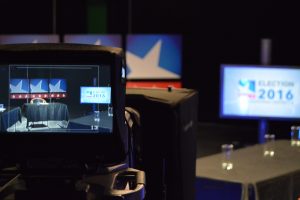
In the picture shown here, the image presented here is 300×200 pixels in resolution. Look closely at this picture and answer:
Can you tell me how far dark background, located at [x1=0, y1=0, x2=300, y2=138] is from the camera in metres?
7.67

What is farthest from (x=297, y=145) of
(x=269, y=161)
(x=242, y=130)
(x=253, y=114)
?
(x=242, y=130)

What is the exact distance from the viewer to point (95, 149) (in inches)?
61.8

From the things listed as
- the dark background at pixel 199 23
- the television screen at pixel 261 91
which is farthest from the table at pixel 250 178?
the dark background at pixel 199 23

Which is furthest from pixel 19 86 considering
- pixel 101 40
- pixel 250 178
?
pixel 101 40

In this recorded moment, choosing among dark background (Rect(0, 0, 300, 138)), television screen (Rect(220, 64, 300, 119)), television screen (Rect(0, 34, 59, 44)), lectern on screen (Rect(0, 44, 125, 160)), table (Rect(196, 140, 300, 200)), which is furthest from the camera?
dark background (Rect(0, 0, 300, 138))

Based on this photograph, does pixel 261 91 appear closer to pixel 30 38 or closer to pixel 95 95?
pixel 30 38

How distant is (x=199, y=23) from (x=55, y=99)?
256 inches

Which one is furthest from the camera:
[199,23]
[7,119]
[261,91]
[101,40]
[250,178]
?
[199,23]

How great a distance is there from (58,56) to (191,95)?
64 cm

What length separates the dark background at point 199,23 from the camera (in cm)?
767

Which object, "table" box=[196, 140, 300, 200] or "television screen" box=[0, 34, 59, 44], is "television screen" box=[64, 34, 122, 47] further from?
"table" box=[196, 140, 300, 200]

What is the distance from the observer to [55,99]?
63.2 inches

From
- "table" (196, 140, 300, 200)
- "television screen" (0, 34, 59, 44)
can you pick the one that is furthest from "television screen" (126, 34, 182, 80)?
"table" (196, 140, 300, 200)

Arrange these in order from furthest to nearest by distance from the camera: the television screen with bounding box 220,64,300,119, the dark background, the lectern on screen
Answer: the dark background, the television screen with bounding box 220,64,300,119, the lectern on screen
